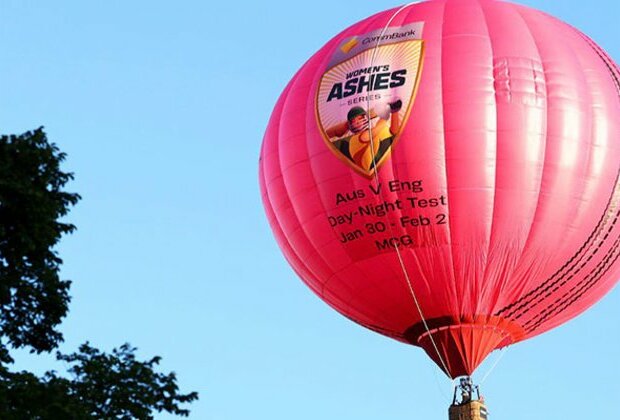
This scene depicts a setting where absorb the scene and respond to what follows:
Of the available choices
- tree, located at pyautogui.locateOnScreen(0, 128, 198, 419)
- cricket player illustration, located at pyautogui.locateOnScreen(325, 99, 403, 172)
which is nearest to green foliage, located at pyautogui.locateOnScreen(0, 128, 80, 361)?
tree, located at pyautogui.locateOnScreen(0, 128, 198, 419)

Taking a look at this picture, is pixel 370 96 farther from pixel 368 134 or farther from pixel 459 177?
pixel 459 177

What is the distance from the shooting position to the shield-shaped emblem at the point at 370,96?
29703 millimetres

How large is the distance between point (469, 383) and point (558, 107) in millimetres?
5897

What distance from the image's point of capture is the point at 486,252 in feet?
96.9

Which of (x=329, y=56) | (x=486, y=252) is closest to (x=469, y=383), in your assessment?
(x=486, y=252)

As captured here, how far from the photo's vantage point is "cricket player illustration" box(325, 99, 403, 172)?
2966 cm

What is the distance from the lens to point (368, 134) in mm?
29719

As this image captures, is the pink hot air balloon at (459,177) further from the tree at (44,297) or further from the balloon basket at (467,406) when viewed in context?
the tree at (44,297)

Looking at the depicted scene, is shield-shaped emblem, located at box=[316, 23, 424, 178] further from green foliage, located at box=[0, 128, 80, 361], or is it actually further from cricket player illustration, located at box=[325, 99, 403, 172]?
green foliage, located at box=[0, 128, 80, 361]

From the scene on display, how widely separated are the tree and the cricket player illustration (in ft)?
40.4

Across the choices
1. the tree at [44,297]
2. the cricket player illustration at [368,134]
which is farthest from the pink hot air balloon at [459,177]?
the tree at [44,297]

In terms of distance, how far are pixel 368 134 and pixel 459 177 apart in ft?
6.60

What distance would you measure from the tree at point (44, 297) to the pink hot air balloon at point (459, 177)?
41.0ft

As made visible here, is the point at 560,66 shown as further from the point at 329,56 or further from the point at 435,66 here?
the point at 329,56
